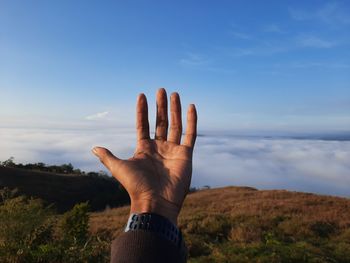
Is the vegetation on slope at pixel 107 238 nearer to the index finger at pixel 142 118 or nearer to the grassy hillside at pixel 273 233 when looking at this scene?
the grassy hillside at pixel 273 233

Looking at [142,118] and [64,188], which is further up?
[142,118]

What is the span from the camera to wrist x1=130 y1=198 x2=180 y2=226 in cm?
235

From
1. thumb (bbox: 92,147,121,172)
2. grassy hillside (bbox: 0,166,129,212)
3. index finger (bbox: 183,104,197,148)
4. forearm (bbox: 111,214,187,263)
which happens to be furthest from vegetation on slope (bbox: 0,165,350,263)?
grassy hillside (bbox: 0,166,129,212)

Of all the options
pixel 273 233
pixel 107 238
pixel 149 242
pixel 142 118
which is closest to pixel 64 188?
pixel 273 233

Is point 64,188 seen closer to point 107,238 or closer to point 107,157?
point 107,238

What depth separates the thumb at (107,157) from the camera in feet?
8.52

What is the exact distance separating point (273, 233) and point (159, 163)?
11.9m

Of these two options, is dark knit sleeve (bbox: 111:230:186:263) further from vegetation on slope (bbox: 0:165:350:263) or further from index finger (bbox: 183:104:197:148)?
vegetation on slope (bbox: 0:165:350:263)

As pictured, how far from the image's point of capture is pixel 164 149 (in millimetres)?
2775

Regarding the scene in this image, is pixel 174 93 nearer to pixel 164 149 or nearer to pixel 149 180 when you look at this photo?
pixel 164 149

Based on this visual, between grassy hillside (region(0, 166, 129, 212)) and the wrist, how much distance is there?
145ft

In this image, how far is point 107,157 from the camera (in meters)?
2.61

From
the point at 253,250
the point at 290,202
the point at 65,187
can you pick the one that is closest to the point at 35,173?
the point at 65,187

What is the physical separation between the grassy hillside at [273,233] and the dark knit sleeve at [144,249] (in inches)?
272
